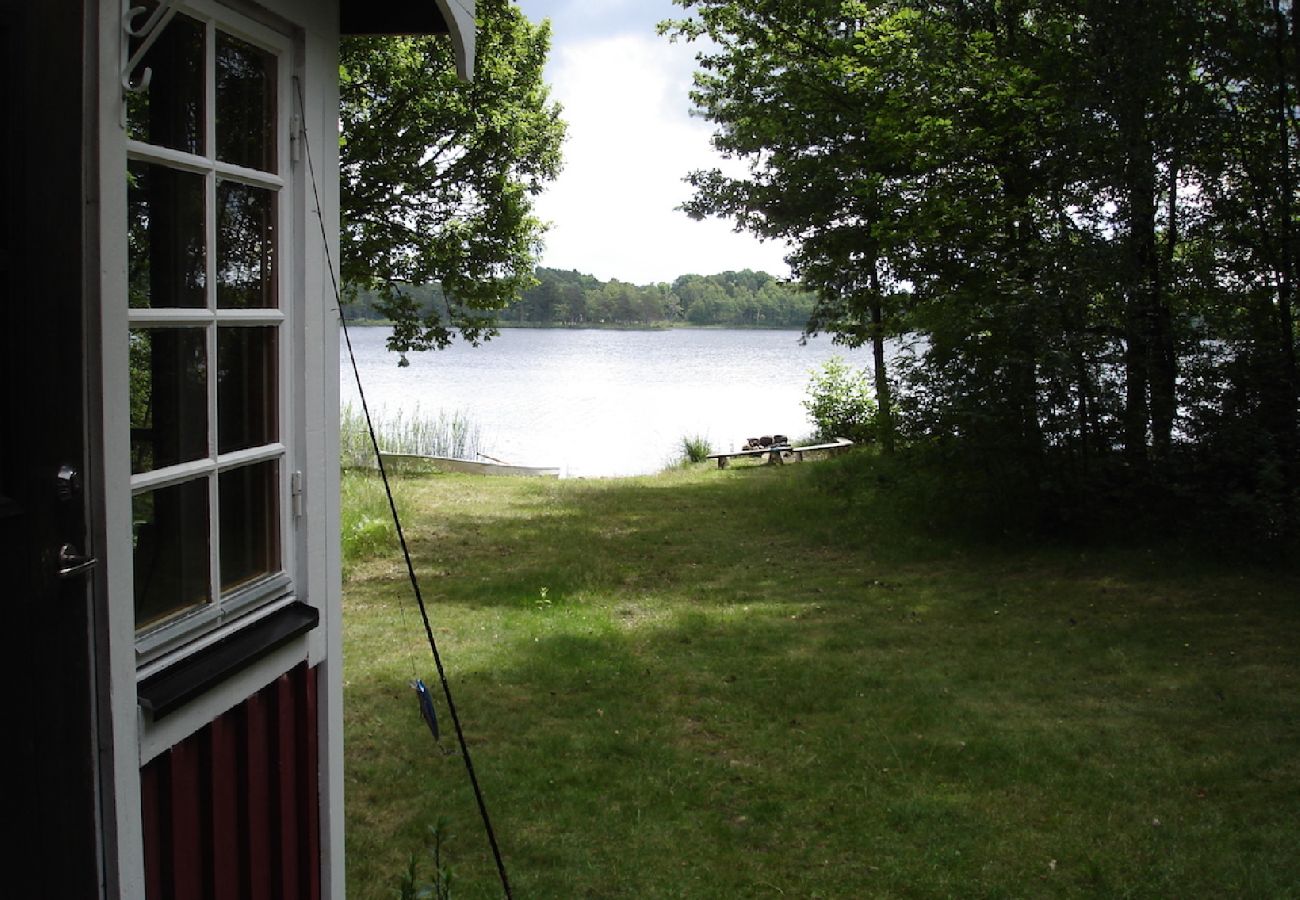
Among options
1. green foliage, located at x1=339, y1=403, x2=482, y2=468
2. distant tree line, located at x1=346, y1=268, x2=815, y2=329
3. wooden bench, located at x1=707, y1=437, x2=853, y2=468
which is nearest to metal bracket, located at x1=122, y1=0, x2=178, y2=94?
green foliage, located at x1=339, y1=403, x2=482, y2=468

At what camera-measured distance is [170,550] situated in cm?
Result: 252

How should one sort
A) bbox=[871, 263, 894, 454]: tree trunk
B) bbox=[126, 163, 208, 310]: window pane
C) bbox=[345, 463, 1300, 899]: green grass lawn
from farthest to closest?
bbox=[871, 263, 894, 454]: tree trunk
bbox=[345, 463, 1300, 899]: green grass lawn
bbox=[126, 163, 208, 310]: window pane

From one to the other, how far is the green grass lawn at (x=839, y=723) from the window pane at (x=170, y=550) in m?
2.07

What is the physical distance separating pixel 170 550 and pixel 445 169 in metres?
14.3

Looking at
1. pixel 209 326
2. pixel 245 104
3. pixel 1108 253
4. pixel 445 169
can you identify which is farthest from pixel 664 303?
pixel 209 326

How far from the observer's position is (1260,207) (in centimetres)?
911

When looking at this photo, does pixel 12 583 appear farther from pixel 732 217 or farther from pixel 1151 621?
pixel 732 217

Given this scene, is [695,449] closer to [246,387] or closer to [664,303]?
[246,387]

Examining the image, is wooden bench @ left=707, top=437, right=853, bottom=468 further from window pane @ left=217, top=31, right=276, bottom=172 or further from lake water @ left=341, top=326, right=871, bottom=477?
window pane @ left=217, top=31, right=276, bottom=172

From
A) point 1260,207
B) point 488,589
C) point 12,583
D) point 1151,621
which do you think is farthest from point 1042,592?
point 12,583

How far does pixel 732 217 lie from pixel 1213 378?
415 inches

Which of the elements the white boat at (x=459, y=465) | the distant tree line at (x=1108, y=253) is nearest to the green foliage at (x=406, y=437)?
the white boat at (x=459, y=465)

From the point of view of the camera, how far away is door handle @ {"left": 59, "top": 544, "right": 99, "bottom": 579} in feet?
6.21

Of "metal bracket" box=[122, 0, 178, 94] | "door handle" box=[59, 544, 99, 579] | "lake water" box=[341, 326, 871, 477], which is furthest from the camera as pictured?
"lake water" box=[341, 326, 871, 477]
